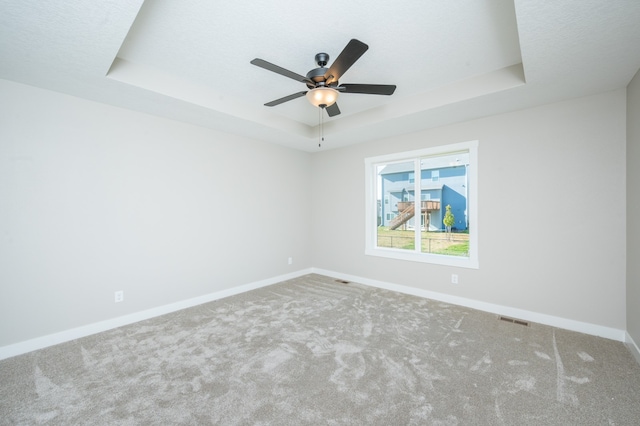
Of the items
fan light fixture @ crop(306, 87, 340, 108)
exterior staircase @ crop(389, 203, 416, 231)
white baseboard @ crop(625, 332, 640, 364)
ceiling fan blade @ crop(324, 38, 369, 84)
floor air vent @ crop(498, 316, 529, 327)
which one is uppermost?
ceiling fan blade @ crop(324, 38, 369, 84)

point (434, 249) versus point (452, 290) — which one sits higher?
point (434, 249)

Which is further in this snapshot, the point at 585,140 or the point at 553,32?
the point at 585,140

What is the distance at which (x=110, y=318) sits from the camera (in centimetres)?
302

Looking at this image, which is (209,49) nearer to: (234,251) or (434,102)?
(434,102)

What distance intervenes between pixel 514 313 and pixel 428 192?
1884mm

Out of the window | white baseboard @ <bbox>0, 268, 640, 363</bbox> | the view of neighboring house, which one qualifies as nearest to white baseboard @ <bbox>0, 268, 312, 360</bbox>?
white baseboard @ <bbox>0, 268, 640, 363</bbox>

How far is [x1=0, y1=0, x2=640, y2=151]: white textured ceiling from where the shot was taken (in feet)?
5.83

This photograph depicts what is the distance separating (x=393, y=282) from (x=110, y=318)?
3744mm

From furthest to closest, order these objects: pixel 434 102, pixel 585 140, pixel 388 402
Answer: pixel 434 102, pixel 585 140, pixel 388 402

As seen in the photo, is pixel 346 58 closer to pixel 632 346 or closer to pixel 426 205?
pixel 426 205

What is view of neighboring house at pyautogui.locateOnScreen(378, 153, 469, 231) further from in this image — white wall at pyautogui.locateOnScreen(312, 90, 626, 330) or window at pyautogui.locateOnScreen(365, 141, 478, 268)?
white wall at pyautogui.locateOnScreen(312, 90, 626, 330)

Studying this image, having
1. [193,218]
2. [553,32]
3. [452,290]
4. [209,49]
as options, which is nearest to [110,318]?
[193,218]

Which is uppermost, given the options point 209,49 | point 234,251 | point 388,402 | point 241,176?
point 209,49

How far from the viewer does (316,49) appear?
2387 millimetres
